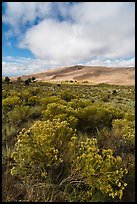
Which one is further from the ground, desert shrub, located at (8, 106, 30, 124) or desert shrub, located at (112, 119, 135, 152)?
desert shrub, located at (8, 106, 30, 124)

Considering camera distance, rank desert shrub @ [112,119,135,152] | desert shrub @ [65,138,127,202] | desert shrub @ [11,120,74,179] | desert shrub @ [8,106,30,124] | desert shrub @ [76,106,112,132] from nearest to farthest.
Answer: desert shrub @ [65,138,127,202] < desert shrub @ [11,120,74,179] < desert shrub @ [112,119,135,152] < desert shrub @ [76,106,112,132] < desert shrub @ [8,106,30,124]

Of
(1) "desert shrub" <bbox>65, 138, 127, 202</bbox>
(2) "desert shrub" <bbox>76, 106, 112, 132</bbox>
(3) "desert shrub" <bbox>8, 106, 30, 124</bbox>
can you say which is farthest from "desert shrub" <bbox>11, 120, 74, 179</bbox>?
(3) "desert shrub" <bbox>8, 106, 30, 124</bbox>

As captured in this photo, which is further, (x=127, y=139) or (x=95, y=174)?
(x=127, y=139)


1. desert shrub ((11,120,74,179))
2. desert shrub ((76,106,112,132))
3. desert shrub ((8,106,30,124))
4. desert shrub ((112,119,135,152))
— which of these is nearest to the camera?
desert shrub ((11,120,74,179))

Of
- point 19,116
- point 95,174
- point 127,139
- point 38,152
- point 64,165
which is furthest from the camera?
point 19,116

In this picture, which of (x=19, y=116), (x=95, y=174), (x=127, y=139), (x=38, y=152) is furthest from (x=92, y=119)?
(x=95, y=174)

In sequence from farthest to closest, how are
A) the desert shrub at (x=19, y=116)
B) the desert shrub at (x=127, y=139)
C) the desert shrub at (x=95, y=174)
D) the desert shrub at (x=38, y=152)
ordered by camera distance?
the desert shrub at (x=19, y=116), the desert shrub at (x=127, y=139), the desert shrub at (x=38, y=152), the desert shrub at (x=95, y=174)

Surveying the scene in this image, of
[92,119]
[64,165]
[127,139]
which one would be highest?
[92,119]

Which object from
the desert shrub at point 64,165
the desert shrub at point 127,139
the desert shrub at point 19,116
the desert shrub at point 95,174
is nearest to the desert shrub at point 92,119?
the desert shrub at point 127,139

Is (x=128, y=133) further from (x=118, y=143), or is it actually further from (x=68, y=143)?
(x=68, y=143)

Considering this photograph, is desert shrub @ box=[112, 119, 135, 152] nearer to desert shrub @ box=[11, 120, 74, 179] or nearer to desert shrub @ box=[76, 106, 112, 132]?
desert shrub @ box=[76, 106, 112, 132]

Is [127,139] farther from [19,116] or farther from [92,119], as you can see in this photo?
[19,116]

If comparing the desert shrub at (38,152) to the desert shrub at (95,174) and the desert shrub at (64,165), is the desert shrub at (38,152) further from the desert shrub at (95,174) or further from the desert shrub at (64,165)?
the desert shrub at (95,174)

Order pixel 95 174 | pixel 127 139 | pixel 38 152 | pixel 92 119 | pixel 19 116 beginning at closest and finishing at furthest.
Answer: pixel 95 174, pixel 38 152, pixel 127 139, pixel 92 119, pixel 19 116
